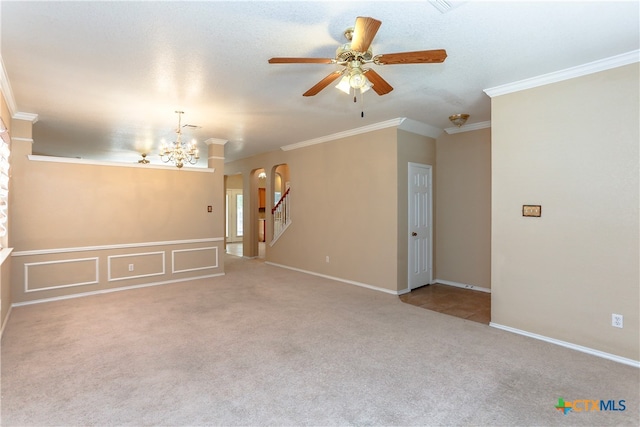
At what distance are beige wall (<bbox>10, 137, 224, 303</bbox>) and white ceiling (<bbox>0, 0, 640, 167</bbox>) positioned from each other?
3.22 feet

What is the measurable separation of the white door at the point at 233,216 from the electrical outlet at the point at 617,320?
36.4 ft

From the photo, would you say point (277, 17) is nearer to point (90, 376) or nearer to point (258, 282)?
point (90, 376)

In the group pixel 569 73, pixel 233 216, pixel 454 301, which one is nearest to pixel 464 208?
pixel 454 301

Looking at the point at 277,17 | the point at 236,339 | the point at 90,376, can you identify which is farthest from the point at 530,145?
the point at 90,376

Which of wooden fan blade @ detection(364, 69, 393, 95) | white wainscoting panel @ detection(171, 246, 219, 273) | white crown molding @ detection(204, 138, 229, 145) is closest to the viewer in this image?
wooden fan blade @ detection(364, 69, 393, 95)

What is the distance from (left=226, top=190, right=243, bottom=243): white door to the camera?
12323 millimetres

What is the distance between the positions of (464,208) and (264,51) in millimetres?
4160

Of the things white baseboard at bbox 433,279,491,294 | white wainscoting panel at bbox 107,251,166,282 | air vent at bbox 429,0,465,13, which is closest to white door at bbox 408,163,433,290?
white baseboard at bbox 433,279,491,294

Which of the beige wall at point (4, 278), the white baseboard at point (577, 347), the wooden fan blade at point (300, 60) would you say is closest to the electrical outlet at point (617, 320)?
the white baseboard at point (577, 347)

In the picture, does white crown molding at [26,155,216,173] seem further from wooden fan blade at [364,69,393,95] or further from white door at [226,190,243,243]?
white door at [226,190,243,243]

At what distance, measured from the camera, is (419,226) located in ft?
18.1

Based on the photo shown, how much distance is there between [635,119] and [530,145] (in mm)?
794

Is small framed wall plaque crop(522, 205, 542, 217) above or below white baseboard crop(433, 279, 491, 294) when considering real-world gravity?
above

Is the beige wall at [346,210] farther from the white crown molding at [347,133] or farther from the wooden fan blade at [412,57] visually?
the wooden fan blade at [412,57]
